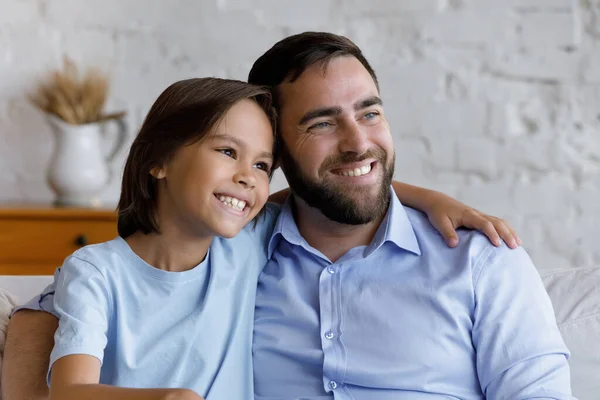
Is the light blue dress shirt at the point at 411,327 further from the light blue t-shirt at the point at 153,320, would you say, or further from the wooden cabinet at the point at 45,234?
the wooden cabinet at the point at 45,234

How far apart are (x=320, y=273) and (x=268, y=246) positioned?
0.13 metres

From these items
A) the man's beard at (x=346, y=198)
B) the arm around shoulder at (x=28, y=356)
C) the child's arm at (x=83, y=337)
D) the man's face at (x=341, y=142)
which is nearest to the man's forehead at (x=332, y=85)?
the man's face at (x=341, y=142)

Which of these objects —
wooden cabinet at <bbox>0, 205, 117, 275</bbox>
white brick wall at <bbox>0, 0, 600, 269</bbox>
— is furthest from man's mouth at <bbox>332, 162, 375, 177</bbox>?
white brick wall at <bbox>0, 0, 600, 269</bbox>

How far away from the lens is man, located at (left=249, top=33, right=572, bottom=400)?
140 cm

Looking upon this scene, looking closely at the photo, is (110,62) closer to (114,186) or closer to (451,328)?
(114,186)

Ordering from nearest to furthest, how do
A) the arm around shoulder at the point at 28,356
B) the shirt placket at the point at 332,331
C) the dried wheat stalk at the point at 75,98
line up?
the arm around shoulder at the point at 28,356, the shirt placket at the point at 332,331, the dried wheat stalk at the point at 75,98

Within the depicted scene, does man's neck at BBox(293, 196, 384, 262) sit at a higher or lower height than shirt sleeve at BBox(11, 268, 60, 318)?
higher

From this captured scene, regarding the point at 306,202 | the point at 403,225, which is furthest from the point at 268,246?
the point at 403,225

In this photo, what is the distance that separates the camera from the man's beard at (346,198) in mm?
1544

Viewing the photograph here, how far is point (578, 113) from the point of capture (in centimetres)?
294

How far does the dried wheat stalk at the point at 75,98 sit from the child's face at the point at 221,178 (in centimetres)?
143

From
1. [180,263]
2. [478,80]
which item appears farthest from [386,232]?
[478,80]

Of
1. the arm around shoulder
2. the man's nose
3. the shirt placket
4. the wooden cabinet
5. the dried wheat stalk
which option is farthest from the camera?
the dried wheat stalk

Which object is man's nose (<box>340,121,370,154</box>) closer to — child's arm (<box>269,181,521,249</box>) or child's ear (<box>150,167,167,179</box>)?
child's arm (<box>269,181,521,249</box>)
